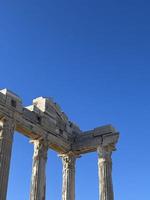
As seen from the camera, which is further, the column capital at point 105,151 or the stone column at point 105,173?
the column capital at point 105,151

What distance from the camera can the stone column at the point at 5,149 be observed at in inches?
928

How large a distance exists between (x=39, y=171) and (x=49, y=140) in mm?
2381

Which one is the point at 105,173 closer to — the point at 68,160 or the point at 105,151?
the point at 105,151

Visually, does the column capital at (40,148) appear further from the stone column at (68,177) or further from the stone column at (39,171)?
the stone column at (68,177)

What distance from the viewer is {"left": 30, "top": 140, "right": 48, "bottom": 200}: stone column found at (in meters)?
26.4

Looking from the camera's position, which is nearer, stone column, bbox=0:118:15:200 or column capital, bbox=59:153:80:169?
stone column, bbox=0:118:15:200

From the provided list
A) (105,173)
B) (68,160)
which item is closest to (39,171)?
(68,160)

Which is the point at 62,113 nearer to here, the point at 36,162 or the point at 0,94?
the point at 36,162

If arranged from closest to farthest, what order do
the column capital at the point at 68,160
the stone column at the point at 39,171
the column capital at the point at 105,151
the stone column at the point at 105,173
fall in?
the stone column at the point at 39,171 → the stone column at the point at 105,173 → the column capital at the point at 105,151 → the column capital at the point at 68,160

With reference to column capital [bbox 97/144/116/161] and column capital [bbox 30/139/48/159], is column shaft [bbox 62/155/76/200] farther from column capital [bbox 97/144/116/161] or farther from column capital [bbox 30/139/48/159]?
column capital [bbox 30/139/48/159]

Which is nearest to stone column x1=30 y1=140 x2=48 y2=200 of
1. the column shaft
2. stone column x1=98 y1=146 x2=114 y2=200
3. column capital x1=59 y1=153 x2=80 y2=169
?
the column shaft

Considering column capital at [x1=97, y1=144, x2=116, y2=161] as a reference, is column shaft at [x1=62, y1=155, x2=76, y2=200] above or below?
below

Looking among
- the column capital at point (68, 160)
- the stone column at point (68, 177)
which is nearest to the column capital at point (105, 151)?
the column capital at point (68, 160)

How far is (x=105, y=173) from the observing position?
93.9ft
